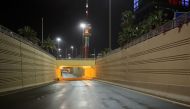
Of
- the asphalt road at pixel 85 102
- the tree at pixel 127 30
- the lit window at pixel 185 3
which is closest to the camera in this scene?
the asphalt road at pixel 85 102

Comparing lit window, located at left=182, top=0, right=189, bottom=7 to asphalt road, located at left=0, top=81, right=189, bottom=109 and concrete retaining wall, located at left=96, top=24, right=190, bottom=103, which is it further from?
asphalt road, located at left=0, top=81, right=189, bottom=109

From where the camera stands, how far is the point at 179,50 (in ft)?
78.3

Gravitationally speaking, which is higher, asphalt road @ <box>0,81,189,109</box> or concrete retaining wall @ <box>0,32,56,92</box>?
concrete retaining wall @ <box>0,32,56,92</box>

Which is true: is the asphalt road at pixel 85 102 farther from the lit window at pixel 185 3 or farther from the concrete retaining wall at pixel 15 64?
the lit window at pixel 185 3

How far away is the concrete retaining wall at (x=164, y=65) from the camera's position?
883 inches

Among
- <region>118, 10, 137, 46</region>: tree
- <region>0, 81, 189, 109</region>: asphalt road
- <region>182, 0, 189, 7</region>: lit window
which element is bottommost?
<region>0, 81, 189, 109</region>: asphalt road

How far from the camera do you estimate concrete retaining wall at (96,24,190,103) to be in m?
22.4

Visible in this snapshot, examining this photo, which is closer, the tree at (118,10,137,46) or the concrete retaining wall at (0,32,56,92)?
the concrete retaining wall at (0,32,56,92)

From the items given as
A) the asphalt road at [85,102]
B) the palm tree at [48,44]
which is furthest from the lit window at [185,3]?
the asphalt road at [85,102]

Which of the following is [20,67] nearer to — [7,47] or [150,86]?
[7,47]

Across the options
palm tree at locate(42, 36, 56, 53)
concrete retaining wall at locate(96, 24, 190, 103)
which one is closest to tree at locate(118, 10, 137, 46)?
concrete retaining wall at locate(96, 24, 190, 103)

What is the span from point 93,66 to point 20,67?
194 feet

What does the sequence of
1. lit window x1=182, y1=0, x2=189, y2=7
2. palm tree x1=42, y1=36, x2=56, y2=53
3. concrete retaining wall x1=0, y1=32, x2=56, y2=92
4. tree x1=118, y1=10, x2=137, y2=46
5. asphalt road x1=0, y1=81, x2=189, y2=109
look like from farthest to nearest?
lit window x1=182, y1=0, x2=189, y2=7 → palm tree x1=42, y1=36, x2=56, y2=53 → tree x1=118, y1=10, x2=137, y2=46 → concrete retaining wall x1=0, y1=32, x2=56, y2=92 → asphalt road x1=0, y1=81, x2=189, y2=109

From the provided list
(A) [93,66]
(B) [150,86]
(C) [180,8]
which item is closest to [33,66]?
(B) [150,86]
